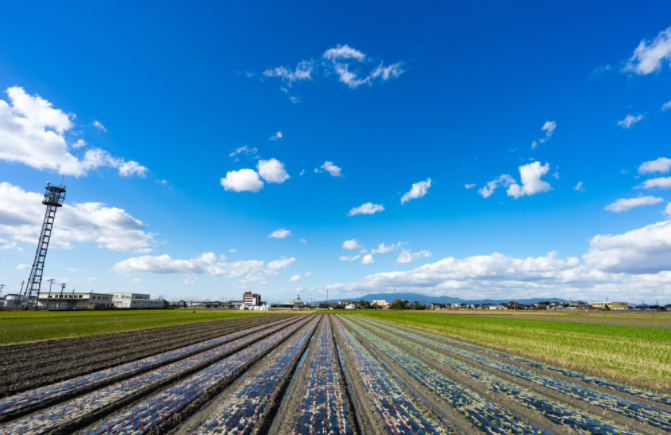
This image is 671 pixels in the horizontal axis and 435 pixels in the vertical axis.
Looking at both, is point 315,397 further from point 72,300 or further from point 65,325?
point 72,300

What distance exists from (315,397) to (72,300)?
15293 centimetres

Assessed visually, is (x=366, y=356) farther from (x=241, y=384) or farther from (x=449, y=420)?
(x=449, y=420)

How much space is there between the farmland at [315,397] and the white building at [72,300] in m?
128

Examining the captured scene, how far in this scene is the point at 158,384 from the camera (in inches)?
537

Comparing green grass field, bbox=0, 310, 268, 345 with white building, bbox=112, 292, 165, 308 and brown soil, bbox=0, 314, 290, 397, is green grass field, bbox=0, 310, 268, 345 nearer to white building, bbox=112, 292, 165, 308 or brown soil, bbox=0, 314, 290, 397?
brown soil, bbox=0, 314, 290, 397

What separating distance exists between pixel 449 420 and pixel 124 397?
1333cm

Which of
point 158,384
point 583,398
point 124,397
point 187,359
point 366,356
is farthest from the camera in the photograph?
point 366,356

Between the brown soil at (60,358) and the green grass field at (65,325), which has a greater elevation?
the brown soil at (60,358)

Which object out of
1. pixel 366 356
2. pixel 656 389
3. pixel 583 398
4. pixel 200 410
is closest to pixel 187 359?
pixel 200 410

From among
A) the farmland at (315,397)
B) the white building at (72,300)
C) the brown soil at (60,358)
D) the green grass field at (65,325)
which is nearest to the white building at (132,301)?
the white building at (72,300)

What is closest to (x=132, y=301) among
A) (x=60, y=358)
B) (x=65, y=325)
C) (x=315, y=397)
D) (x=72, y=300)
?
(x=72, y=300)

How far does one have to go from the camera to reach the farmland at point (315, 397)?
9.64 meters

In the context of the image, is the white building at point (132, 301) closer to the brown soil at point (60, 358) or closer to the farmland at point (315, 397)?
the brown soil at point (60, 358)

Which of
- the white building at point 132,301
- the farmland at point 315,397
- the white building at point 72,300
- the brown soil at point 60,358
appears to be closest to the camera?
the farmland at point 315,397
